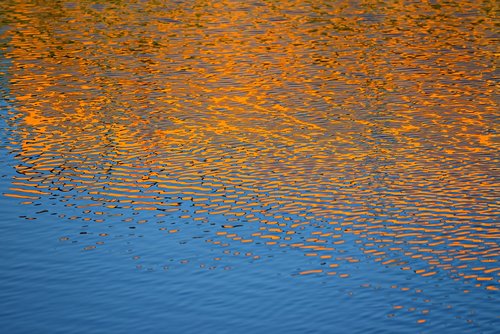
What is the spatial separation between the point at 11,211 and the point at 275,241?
31.4 feet

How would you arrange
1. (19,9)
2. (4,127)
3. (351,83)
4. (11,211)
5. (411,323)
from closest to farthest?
(411,323)
(11,211)
(4,127)
(351,83)
(19,9)

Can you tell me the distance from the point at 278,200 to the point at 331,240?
4.15m

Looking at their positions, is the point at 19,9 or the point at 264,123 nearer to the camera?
the point at 264,123

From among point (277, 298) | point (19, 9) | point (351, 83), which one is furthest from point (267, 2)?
point (277, 298)

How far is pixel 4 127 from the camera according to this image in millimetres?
45312

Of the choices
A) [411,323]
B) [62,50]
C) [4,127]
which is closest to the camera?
[411,323]

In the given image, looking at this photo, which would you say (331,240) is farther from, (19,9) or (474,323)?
(19,9)

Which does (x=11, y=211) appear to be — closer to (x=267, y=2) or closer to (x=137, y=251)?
(x=137, y=251)

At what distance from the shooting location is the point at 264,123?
45.8 metres

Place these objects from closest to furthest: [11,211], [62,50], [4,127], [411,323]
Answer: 1. [411,323]
2. [11,211]
3. [4,127]
4. [62,50]

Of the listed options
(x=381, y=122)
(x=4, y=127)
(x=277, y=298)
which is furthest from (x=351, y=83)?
(x=277, y=298)

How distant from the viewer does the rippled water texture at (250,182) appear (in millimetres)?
27828

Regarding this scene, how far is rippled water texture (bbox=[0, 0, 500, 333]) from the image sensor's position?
27.8 m

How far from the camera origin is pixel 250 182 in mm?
37531
